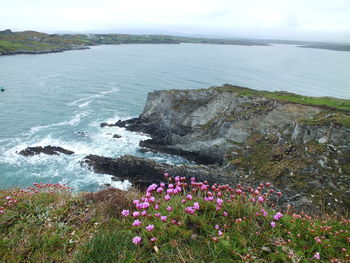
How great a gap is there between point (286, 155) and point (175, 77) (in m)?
65.5

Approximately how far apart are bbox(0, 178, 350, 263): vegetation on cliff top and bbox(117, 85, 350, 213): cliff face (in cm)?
1969

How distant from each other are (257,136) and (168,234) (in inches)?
1218

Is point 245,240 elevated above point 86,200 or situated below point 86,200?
above

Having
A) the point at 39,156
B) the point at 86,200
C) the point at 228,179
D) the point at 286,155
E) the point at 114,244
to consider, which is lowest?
the point at 39,156

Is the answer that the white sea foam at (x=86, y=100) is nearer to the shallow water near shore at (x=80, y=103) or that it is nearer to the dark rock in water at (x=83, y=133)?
the shallow water near shore at (x=80, y=103)

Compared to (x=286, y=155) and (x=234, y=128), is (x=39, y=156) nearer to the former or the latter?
(x=234, y=128)

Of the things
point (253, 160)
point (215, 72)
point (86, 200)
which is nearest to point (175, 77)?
point (215, 72)

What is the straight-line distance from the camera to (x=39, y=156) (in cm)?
3472

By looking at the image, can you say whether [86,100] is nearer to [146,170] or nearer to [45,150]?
[45,150]

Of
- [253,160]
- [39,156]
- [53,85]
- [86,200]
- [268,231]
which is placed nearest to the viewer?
[268,231]

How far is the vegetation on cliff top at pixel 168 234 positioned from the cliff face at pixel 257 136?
19689 mm

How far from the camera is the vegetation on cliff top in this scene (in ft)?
13.5

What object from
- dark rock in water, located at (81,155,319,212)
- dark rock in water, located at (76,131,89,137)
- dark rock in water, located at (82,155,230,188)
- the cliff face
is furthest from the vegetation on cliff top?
dark rock in water, located at (76,131,89,137)

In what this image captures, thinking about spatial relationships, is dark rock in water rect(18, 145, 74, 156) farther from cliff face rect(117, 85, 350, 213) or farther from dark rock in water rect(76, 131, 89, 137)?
cliff face rect(117, 85, 350, 213)
